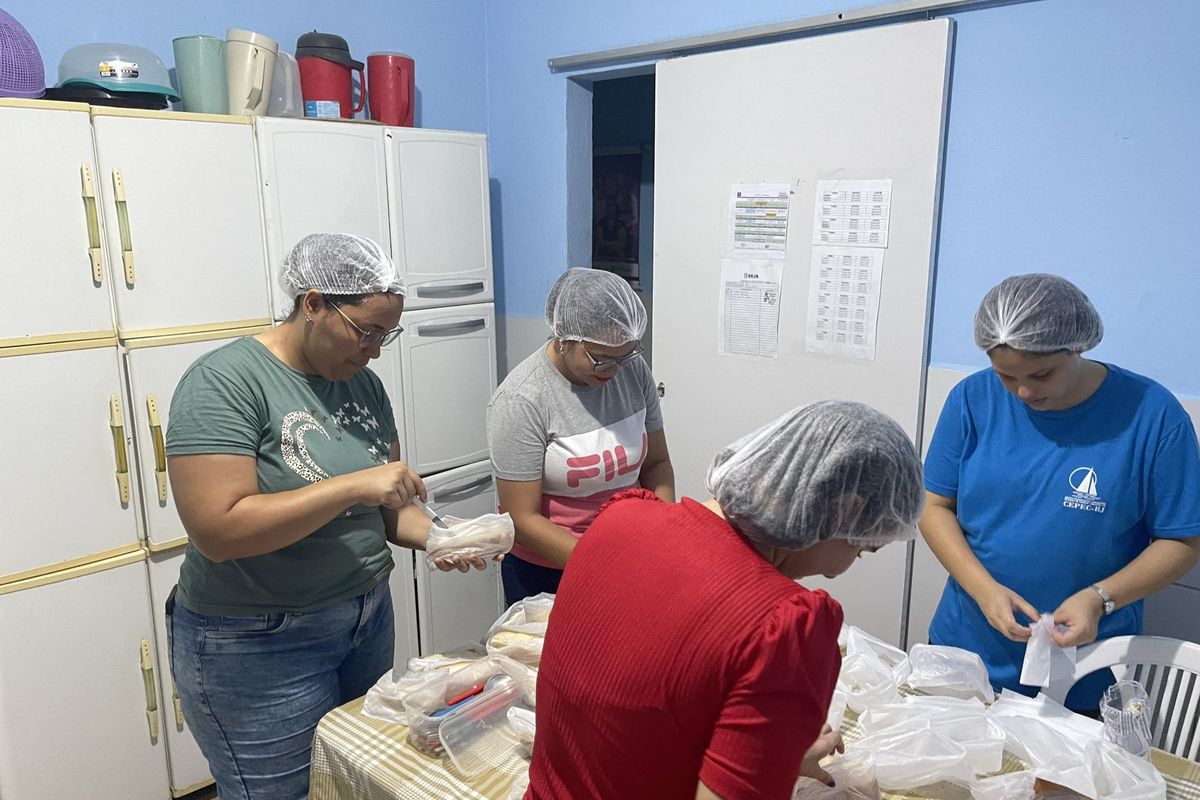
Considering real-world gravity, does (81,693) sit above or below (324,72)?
below

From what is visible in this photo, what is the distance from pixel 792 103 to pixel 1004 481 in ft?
4.32

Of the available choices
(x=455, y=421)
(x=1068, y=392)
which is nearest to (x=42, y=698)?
(x=455, y=421)

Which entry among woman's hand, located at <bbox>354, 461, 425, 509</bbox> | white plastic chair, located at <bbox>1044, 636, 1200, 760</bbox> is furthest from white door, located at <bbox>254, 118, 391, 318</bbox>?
white plastic chair, located at <bbox>1044, 636, 1200, 760</bbox>

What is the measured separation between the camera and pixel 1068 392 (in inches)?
62.0

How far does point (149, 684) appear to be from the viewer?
2.33 m

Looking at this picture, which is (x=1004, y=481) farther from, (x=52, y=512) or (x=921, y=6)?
(x=52, y=512)

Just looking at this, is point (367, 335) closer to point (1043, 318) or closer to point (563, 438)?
point (563, 438)

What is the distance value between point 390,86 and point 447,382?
1.03 metres

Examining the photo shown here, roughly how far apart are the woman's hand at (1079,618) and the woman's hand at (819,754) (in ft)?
2.09

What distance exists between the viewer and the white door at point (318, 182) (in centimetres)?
239

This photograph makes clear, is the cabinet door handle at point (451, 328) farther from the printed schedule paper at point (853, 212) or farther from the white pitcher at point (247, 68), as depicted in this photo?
the printed schedule paper at point (853, 212)

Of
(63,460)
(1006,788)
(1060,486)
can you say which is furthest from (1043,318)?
(63,460)

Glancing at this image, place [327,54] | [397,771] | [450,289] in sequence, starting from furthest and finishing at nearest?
[450,289] < [327,54] < [397,771]

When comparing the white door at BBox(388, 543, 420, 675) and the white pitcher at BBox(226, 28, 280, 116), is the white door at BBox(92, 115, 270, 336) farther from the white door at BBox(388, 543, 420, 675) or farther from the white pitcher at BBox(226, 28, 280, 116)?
the white door at BBox(388, 543, 420, 675)
